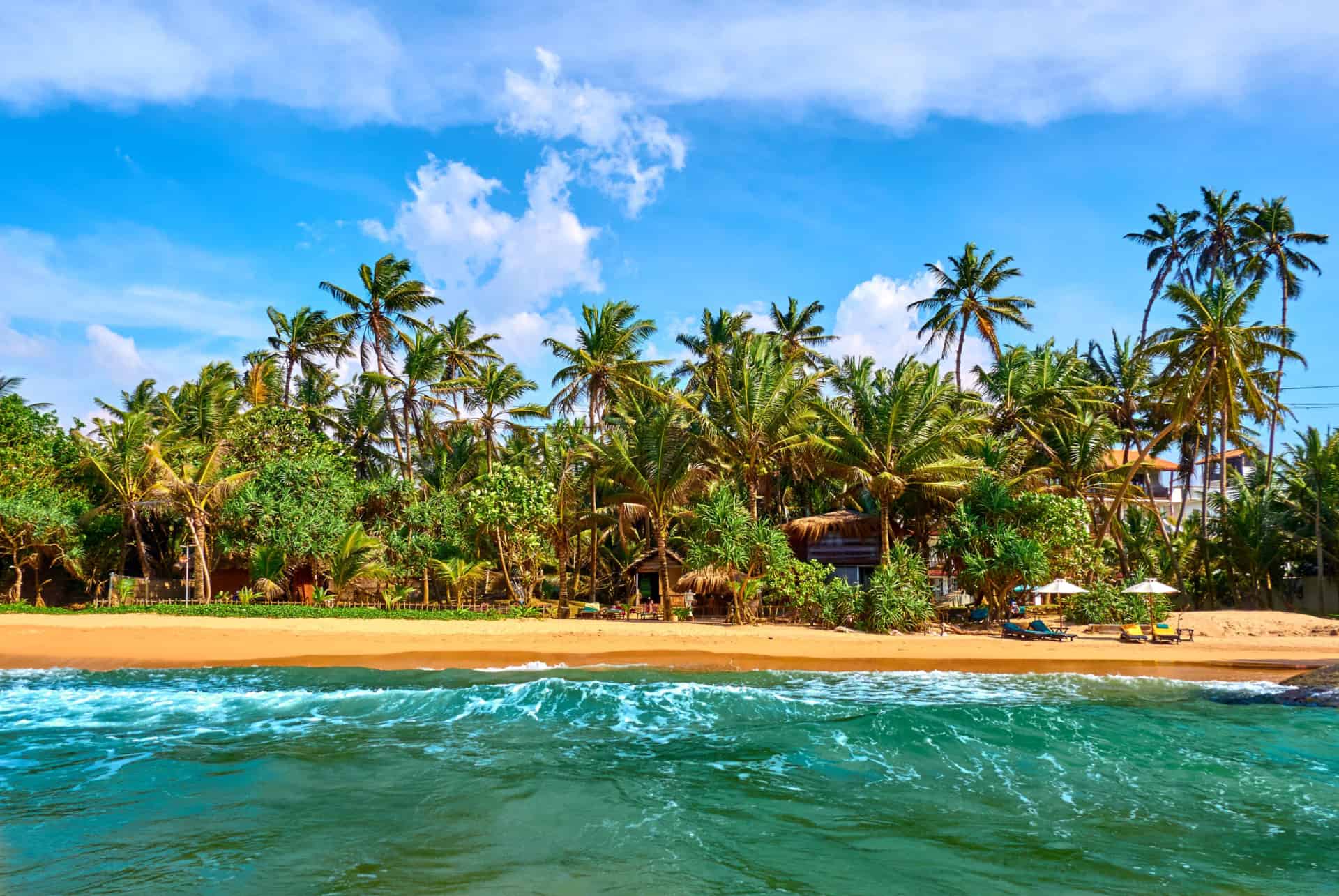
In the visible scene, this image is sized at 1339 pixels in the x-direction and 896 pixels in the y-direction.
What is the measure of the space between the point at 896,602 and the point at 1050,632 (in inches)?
156

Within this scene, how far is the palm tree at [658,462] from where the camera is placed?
84.9 ft

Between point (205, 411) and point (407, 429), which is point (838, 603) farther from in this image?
point (205, 411)

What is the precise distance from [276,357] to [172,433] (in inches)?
412

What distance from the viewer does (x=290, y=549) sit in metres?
26.2

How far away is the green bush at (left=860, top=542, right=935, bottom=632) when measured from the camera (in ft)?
74.5

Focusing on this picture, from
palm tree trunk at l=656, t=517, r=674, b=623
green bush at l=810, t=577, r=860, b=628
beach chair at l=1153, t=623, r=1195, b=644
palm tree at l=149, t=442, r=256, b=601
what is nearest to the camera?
beach chair at l=1153, t=623, r=1195, b=644

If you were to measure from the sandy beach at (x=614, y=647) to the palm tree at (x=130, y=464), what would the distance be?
480 centimetres

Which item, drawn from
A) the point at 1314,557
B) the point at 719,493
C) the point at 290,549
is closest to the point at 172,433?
the point at 290,549

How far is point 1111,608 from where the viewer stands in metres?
23.6

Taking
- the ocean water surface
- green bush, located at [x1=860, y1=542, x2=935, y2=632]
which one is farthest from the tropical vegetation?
the ocean water surface

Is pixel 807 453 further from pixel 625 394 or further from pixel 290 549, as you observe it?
pixel 290 549

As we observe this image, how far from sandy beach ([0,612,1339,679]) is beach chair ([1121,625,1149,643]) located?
50 centimetres

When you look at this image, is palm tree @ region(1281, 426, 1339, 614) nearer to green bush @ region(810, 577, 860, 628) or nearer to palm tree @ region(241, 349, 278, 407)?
green bush @ region(810, 577, 860, 628)

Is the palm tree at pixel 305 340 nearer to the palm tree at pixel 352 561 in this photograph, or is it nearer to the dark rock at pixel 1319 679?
the palm tree at pixel 352 561
